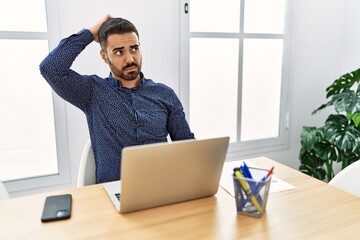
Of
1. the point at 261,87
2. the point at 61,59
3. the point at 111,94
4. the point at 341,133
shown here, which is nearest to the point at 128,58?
the point at 111,94

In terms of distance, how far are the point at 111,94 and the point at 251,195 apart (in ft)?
2.77

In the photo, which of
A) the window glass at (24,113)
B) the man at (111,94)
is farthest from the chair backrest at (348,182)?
the window glass at (24,113)

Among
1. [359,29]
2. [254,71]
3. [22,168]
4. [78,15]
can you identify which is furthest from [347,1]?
[22,168]

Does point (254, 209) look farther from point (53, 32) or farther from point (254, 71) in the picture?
point (254, 71)

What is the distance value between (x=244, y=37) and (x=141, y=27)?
0.86 m

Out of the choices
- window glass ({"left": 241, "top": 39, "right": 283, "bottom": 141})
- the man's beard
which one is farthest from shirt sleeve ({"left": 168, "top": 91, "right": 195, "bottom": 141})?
window glass ({"left": 241, "top": 39, "right": 283, "bottom": 141})

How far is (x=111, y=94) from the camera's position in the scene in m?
1.51

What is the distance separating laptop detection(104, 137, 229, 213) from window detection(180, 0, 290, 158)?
136cm

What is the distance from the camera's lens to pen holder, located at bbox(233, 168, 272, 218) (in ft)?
3.01

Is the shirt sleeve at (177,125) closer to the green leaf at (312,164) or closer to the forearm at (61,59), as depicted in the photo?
the forearm at (61,59)

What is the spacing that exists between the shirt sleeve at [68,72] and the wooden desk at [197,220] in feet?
1.74

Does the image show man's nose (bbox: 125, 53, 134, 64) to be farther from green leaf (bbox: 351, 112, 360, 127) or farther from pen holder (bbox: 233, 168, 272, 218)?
green leaf (bbox: 351, 112, 360, 127)

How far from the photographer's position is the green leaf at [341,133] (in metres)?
2.21

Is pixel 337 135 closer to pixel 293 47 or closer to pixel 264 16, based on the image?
pixel 293 47
